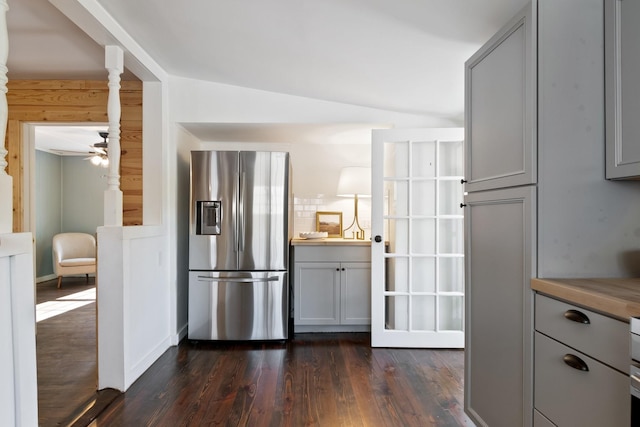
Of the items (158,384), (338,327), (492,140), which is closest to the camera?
(492,140)

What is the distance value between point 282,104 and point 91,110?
172 cm

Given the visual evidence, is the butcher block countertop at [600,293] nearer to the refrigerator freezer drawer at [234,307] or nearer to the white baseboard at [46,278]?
the refrigerator freezer drawer at [234,307]

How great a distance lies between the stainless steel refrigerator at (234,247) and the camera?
3201 millimetres

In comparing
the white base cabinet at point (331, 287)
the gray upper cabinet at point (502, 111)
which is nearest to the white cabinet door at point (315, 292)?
the white base cabinet at point (331, 287)

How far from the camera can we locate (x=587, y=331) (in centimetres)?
112

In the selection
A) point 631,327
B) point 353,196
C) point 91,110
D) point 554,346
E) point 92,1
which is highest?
point 92,1

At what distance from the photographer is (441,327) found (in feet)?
10.2

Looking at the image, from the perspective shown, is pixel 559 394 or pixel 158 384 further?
pixel 158 384

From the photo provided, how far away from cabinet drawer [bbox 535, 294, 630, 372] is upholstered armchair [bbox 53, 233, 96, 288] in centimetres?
632

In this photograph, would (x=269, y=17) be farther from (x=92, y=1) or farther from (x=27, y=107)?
(x=27, y=107)

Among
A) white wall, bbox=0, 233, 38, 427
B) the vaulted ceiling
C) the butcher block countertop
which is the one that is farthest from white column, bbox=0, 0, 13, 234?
the butcher block countertop

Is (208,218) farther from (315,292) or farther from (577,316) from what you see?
(577,316)

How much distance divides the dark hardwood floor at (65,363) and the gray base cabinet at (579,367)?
239 cm

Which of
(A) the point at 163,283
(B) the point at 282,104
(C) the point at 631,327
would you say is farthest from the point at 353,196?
(C) the point at 631,327
